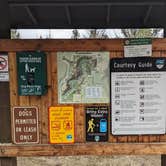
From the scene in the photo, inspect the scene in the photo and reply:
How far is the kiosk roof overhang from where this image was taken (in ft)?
16.3

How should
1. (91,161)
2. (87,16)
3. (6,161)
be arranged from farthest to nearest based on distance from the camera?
(91,161), (87,16), (6,161)

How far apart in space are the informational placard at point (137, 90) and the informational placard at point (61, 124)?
43 centimetres

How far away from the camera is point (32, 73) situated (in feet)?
10.9

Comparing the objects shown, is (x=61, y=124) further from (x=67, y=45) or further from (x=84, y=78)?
(x=67, y=45)

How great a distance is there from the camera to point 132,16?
5363mm

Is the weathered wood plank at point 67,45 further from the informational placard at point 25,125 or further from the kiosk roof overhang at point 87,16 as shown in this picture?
the kiosk roof overhang at point 87,16

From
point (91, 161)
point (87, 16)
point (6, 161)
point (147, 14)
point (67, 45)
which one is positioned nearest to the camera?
point (67, 45)

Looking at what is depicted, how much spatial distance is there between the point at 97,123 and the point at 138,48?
2.74 ft

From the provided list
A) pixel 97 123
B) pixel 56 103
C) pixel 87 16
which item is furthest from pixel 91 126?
pixel 87 16

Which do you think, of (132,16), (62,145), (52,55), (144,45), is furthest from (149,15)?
(62,145)

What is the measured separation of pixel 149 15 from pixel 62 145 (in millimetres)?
2680

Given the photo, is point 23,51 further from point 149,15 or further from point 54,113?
point 149,15

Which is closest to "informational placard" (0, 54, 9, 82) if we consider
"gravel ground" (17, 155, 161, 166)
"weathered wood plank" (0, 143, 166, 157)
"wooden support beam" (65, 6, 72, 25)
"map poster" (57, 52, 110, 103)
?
"map poster" (57, 52, 110, 103)

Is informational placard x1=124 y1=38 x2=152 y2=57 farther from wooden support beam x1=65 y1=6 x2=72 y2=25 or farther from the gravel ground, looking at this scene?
the gravel ground
